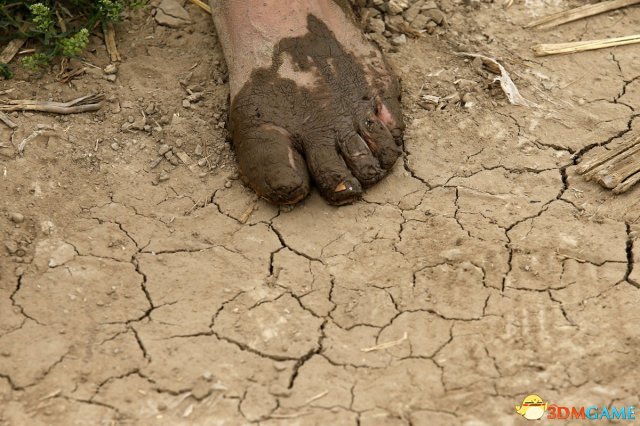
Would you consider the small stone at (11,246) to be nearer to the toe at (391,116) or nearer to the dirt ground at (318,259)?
the dirt ground at (318,259)

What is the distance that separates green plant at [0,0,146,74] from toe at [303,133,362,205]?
1076mm

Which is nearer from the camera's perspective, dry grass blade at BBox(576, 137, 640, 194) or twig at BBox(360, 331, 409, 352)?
twig at BBox(360, 331, 409, 352)

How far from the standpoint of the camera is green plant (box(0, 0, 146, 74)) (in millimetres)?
3232

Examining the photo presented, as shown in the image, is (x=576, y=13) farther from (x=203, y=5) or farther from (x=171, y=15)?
(x=171, y=15)

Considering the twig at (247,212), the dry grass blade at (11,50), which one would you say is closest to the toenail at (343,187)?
the twig at (247,212)

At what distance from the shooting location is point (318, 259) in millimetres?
2816

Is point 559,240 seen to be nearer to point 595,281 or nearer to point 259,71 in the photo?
point 595,281

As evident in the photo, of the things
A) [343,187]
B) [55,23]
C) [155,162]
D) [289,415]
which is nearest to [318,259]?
[343,187]

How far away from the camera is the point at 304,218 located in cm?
295

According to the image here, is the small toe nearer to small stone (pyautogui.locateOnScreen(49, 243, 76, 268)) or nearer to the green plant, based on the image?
the green plant

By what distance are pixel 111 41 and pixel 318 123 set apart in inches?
43.7

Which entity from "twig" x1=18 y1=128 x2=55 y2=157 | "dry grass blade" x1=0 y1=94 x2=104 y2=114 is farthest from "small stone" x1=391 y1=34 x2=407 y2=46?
"twig" x1=18 y1=128 x2=55 y2=157

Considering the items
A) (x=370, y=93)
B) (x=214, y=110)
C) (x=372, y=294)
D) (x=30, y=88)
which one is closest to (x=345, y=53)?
(x=370, y=93)

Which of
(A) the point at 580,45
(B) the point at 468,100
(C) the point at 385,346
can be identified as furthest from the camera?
(A) the point at 580,45
